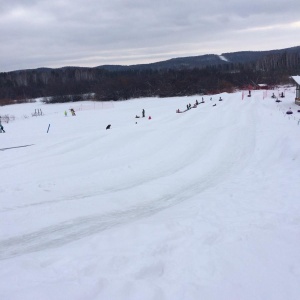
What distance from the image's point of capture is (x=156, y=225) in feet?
23.6

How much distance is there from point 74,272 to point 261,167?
7898 millimetres

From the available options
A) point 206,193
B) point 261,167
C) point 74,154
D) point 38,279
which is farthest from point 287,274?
point 74,154

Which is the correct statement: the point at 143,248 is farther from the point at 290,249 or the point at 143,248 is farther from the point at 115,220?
the point at 290,249

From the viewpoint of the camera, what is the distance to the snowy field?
5.04m

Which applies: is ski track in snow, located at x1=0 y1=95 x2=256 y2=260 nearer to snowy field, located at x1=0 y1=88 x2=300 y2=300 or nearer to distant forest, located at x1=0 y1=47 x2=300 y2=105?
snowy field, located at x1=0 y1=88 x2=300 y2=300

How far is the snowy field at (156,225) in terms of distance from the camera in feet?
16.5

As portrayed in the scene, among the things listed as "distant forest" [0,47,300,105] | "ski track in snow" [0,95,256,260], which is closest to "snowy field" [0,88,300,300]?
"ski track in snow" [0,95,256,260]

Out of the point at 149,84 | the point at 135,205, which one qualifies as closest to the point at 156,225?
the point at 135,205

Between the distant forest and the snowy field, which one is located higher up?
the distant forest

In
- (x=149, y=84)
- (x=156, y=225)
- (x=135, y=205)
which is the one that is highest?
(x=149, y=84)

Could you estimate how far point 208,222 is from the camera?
286 inches

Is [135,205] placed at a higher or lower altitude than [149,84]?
lower

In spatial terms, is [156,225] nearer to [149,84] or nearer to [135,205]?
[135,205]

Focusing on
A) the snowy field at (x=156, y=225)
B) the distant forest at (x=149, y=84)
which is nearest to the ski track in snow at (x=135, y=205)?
the snowy field at (x=156, y=225)
